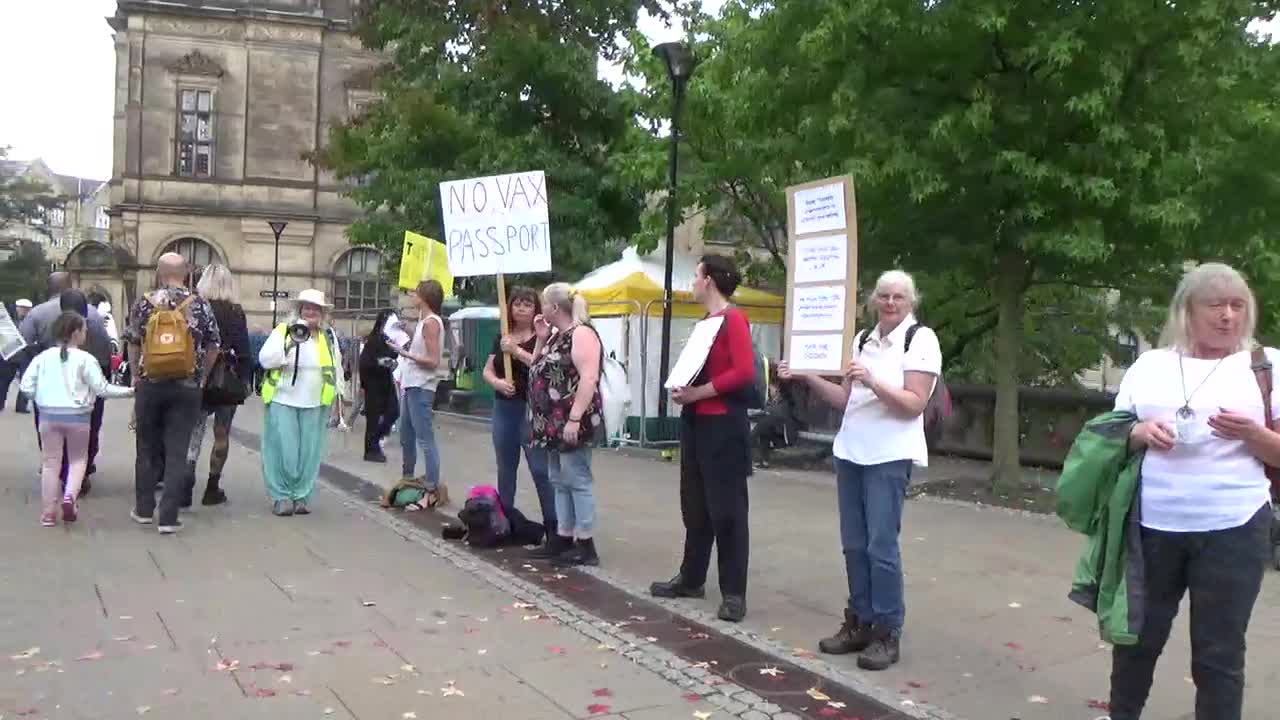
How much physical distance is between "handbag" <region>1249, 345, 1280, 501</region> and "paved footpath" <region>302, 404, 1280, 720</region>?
131 cm

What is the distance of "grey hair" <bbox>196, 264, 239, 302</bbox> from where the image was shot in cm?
850

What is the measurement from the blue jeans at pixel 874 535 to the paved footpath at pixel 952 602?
0.93 ft

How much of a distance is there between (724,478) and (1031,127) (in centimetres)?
552

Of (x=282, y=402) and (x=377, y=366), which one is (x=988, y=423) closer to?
(x=377, y=366)

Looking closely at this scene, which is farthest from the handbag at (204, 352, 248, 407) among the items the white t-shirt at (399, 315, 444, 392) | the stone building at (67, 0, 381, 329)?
the stone building at (67, 0, 381, 329)

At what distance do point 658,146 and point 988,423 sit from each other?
18.5 ft

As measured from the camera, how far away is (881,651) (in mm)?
5109

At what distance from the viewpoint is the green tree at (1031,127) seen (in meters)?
9.13

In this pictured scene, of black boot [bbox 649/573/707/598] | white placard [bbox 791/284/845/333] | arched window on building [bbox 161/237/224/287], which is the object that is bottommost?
black boot [bbox 649/573/707/598]

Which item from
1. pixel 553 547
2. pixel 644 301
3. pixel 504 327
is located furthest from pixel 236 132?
pixel 553 547

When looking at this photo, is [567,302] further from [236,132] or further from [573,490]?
[236,132]

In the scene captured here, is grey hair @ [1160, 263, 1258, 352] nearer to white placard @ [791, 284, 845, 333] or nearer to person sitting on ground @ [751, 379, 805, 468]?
white placard @ [791, 284, 845, 333]

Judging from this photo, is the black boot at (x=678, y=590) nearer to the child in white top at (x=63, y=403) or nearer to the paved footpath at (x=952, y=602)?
the paved footpath at (x=952, y=602)

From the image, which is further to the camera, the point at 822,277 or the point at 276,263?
the point at 276,263
